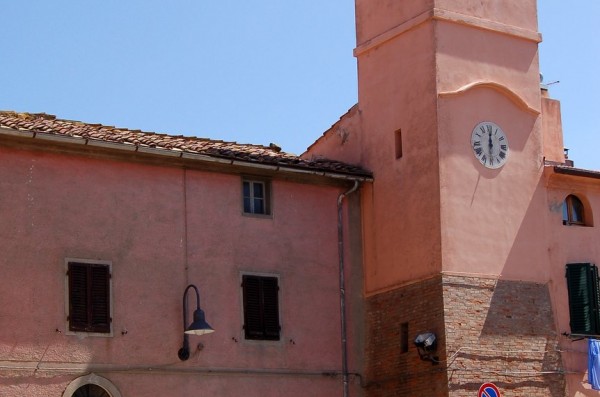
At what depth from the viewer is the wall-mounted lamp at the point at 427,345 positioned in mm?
24786

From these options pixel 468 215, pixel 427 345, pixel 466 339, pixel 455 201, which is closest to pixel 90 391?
pixel 427 345

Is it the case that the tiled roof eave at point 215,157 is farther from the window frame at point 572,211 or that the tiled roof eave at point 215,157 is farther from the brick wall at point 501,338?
the window frame at point 572,211

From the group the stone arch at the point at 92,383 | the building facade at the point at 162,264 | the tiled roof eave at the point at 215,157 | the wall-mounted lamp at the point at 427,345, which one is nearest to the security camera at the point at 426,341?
the wall-mounted lamp at the point at 427,345

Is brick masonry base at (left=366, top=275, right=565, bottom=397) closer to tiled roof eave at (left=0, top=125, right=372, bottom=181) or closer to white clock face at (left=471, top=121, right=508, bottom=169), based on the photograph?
white clock face at (left=471, top=121, right=508, bottom=169)

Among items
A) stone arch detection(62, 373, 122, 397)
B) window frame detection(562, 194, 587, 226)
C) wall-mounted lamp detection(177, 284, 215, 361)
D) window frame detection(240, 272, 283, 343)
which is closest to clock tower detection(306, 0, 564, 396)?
window frame detection(562, 194, 587, 226)

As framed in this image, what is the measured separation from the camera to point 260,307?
25.5 metres

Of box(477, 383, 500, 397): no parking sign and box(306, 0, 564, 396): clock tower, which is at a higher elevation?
box(306, 0, 564, 396): clock tower

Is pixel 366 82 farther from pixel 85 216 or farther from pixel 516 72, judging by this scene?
pixel 85 216

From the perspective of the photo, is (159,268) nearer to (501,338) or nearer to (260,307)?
(260,307)

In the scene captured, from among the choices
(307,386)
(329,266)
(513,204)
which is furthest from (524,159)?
(307,386)

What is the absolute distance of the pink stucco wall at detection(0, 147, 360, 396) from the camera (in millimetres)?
22859

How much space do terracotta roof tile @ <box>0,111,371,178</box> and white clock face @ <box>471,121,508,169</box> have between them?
2.42 meters

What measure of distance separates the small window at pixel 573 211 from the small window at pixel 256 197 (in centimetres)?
633

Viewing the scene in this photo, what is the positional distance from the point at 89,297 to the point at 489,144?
28.7ft
